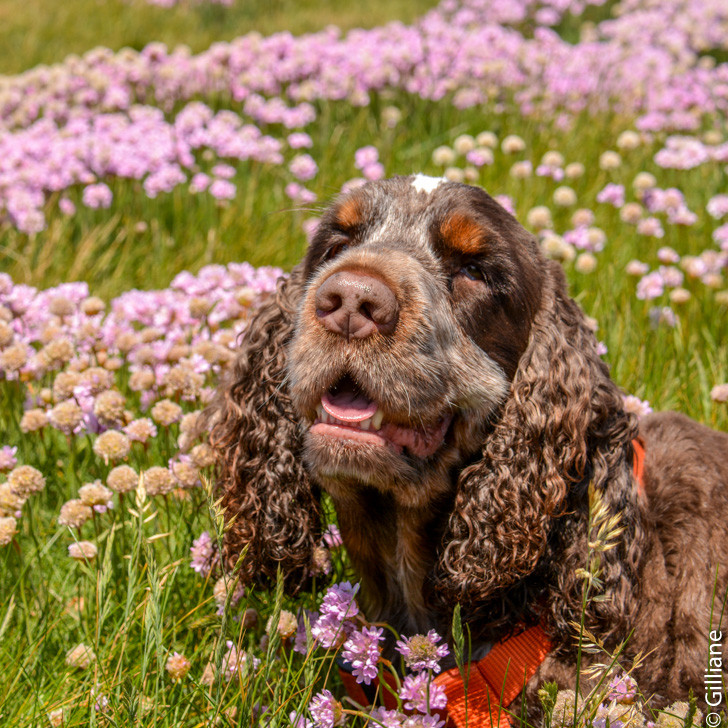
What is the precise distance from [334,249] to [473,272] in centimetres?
55

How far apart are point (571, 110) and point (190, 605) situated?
607cm

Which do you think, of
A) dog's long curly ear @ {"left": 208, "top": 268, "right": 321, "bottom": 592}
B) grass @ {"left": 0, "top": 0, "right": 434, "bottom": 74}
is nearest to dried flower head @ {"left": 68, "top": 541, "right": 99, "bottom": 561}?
dog's long curly ear @ {"left": 208, "top": 268, "right": 321, "bottom": 592}

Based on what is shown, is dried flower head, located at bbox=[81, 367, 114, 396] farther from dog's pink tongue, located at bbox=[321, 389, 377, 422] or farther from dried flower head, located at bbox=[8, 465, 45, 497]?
dog's pink tongue, located at bbox=[321, 389, 377, 422]

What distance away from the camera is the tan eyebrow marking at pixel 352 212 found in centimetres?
297

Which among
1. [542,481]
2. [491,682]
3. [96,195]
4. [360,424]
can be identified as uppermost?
[360,424]

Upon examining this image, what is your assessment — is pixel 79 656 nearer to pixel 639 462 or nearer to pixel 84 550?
pixel 84 550

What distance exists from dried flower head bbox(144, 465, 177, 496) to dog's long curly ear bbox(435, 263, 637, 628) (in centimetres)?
95

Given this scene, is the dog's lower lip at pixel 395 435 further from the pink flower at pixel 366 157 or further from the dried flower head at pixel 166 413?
the pink flower at pixel 366 157

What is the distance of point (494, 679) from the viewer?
259cm

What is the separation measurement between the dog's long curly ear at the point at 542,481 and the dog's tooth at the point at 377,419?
15.4 inches

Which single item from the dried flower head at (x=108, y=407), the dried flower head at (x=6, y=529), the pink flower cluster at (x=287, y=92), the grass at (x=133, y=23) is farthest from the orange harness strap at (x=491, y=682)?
the grass at (x=133, y=23)

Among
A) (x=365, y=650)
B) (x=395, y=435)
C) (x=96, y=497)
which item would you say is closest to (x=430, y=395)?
(x=395, y=435)

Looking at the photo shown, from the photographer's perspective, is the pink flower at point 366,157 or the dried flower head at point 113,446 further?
the pink flower at point 366,157

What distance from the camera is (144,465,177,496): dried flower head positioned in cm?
→ 284
